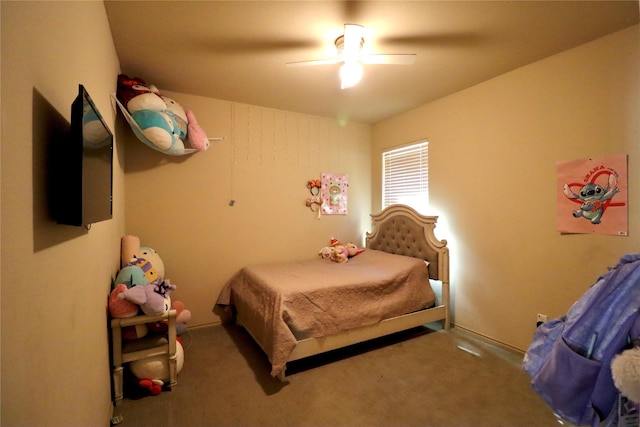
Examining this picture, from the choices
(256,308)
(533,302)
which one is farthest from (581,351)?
(256,308)

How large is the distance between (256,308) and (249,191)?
1412 millimetres

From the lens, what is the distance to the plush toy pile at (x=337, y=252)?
10.4 ft

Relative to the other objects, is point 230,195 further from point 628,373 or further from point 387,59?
point 628,373

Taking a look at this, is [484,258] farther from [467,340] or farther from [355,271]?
[355,271]

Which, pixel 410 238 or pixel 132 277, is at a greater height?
pixel 410 238

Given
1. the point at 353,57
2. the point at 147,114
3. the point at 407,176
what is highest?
the point at 353,57

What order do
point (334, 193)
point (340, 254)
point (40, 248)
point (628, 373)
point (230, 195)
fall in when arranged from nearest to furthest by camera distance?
point (40, 248) → point (628, 373) → point (230, 195) → point (340, 254) → point (334, 193)

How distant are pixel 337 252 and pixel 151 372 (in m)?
2.03

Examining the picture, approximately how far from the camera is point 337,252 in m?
3.20

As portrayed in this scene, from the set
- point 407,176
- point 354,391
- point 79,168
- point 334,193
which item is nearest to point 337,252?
point 334,193

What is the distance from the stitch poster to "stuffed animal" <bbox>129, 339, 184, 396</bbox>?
314cm

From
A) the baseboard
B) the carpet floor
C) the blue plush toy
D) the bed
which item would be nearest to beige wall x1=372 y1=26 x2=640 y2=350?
the baseboard

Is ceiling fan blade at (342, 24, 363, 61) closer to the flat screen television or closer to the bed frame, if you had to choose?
the flat screen television

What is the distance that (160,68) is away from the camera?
2.33 m
